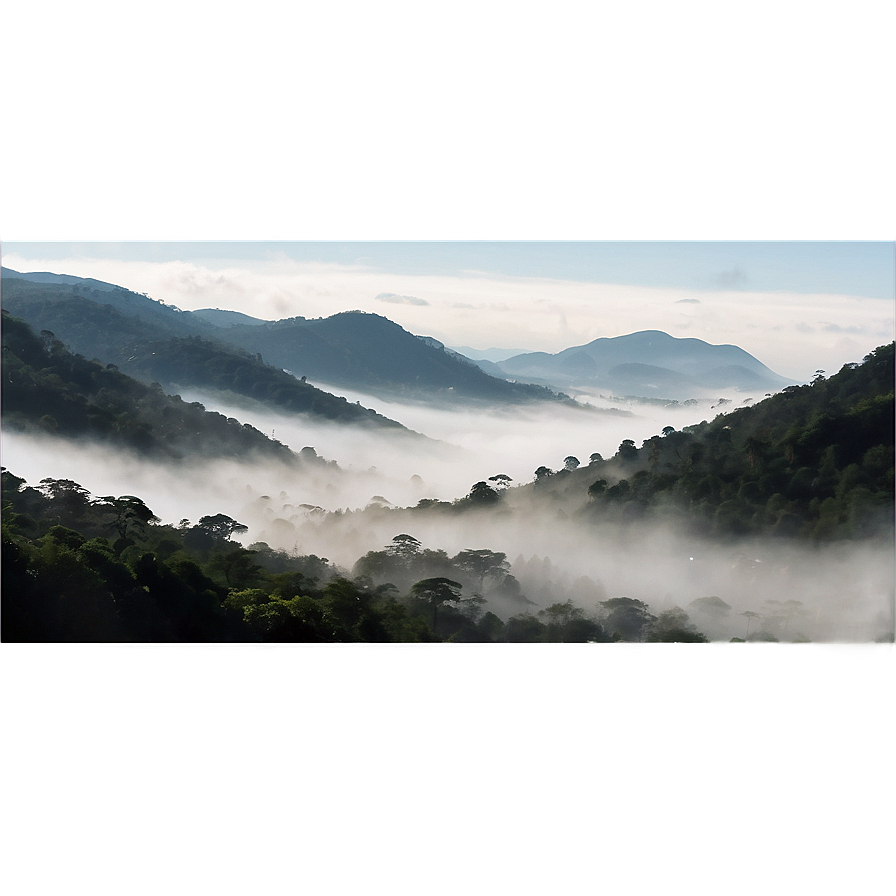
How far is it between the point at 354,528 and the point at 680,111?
309 cm

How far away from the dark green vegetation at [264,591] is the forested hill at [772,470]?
0.64 metres

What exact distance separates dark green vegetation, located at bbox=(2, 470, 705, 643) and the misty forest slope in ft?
2.86

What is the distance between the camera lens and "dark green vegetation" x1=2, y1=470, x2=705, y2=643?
5621mm

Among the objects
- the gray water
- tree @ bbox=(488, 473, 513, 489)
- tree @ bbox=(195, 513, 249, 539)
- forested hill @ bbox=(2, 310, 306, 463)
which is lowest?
the gray water

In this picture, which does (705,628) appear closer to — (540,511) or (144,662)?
(540,511)

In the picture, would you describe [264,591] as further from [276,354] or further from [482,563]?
[276,354]

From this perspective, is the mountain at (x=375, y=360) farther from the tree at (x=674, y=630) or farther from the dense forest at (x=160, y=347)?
the tree at (x=674, y=630)

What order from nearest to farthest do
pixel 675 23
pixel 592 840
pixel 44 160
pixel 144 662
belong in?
1. pixel 592 840
2. pixel 675 23
3. pixel 44 160
4. pixel 144 662

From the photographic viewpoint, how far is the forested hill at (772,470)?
5.68m

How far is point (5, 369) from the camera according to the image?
5.73 m

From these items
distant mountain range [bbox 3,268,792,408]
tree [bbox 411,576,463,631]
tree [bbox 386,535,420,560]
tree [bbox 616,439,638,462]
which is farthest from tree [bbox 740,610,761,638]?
tree [bbox 386,535,420,560]

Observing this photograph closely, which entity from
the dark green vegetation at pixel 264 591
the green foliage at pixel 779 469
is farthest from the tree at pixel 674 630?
the green foliage at pixel 779 469

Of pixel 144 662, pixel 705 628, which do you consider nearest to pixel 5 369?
pixel 144 662

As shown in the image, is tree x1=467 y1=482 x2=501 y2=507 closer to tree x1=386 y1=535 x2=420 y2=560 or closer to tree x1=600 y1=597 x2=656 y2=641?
tree x1=386 y1=535 x2=420 y2=560
